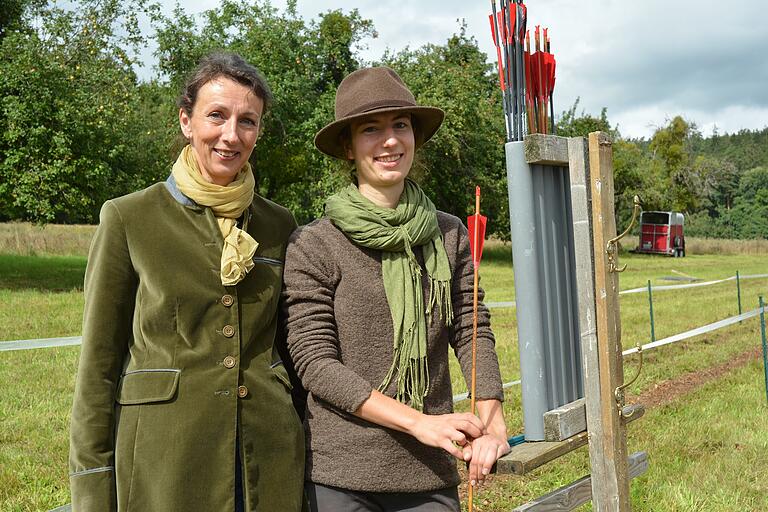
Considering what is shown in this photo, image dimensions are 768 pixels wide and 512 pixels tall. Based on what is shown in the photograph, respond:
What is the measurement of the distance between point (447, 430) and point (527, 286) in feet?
1.97

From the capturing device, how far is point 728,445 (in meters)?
5.90

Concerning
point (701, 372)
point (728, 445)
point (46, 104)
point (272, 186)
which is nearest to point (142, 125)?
point (272, 186)

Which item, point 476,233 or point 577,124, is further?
point 577,124

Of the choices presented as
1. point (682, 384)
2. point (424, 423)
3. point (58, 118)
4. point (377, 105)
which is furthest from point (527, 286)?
point (58, 118)

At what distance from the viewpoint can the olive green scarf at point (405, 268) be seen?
2.14m

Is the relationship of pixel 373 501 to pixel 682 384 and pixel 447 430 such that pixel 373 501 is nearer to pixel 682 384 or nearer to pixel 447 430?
pixel 447 430

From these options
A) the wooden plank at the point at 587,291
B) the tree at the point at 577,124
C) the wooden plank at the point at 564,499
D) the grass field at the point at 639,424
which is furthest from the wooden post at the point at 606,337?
the tree at the point at 577,124

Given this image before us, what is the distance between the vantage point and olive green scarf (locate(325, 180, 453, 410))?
2141 millimetres

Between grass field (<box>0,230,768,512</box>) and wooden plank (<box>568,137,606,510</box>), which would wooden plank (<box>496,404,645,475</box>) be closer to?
wooden plank (<box>568,137,606,510</box>)

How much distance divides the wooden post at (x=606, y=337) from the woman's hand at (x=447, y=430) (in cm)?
66

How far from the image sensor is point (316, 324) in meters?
2.12

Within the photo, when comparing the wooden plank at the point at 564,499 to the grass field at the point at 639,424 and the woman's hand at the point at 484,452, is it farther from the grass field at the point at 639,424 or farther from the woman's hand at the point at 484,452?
the grass field at the point at 639,424

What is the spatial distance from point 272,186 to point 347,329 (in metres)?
21.3

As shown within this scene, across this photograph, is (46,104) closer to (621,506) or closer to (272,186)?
(272,186)
